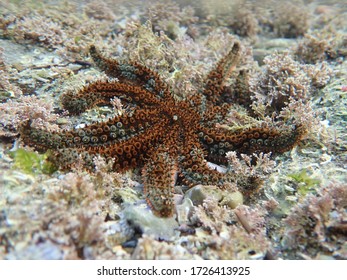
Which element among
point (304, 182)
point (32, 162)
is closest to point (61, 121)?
point (32, 162)

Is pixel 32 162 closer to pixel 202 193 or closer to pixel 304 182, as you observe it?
pixel 202 193

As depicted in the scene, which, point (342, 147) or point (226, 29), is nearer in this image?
point (342, 147)

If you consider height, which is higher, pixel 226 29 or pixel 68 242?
pixel 226 29

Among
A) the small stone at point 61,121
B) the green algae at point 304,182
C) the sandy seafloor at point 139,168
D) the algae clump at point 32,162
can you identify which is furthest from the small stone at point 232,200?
the small stone at point 61,121

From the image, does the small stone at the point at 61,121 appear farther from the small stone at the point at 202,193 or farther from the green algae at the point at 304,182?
the green algae at the point at 304,182

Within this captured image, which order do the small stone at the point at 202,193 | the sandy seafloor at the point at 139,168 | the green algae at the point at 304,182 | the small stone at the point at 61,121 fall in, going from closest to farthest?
the sandy seafloor at the point at 139,168 < the small stone at the point at 202,193 < the green algae at the point at 304,182 < the small stone at the point at 61,121

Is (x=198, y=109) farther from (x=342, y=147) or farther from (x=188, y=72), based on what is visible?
(x=342, y=147)

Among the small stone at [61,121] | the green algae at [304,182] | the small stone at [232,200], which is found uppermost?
the green algae at [304,182]
